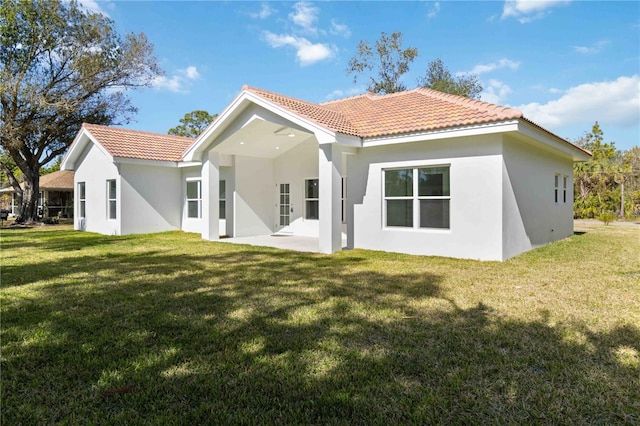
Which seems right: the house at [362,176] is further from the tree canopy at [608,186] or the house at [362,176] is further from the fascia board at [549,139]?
the tree canopy at [608,186]

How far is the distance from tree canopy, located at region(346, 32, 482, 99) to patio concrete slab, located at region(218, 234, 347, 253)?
27.4m

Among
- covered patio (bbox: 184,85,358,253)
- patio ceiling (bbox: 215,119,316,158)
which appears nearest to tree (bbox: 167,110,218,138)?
covered patio (bbox: 184,85,358,253)

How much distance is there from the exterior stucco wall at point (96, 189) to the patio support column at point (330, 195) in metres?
10.1

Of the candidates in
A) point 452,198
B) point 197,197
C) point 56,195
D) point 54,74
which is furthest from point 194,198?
point 56,195

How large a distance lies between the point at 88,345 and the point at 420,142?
29.4ft

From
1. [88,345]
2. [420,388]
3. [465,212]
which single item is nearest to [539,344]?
[420,388]

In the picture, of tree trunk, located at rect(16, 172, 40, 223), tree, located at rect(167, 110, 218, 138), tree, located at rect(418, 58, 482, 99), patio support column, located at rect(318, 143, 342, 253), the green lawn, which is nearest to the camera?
the green lawn

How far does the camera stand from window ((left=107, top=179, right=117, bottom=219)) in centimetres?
1755

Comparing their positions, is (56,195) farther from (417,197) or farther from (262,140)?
(417,197)

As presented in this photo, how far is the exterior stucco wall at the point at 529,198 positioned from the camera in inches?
388

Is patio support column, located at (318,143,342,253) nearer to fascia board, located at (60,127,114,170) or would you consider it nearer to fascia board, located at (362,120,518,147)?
fascia board, located at (362,120,518,147)

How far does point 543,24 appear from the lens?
15430 mm

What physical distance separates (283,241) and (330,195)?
13.1ft

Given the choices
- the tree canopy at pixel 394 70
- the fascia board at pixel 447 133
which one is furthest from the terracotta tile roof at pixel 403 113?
the tree canopy at pixel 394 70
